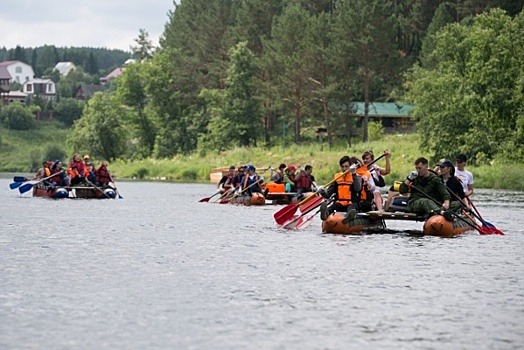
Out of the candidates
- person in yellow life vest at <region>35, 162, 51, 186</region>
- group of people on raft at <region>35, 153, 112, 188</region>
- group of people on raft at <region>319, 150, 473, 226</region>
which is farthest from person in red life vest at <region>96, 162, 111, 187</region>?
group of people on raft at <region>319, 150, 473, 226</region>

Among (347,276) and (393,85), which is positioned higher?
(393,85)

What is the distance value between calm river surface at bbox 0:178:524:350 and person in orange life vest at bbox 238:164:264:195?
35.5 ft

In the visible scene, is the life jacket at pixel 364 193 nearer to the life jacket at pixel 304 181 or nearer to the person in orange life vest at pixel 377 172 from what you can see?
the person in orange life vest at pixel 377 172

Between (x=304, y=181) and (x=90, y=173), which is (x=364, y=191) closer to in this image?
(x=304, y=181)

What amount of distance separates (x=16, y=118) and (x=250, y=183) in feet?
344

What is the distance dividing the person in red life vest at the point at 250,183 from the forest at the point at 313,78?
820 inches

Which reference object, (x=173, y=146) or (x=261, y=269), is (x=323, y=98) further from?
(x=261, y=269)

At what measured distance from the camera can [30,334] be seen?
12.4 m

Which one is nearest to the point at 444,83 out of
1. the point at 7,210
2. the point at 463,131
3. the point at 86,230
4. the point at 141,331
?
the point at 463,131

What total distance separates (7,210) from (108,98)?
68.3 meters

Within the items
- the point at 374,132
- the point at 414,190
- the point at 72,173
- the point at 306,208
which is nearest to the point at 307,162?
the point at 374,132

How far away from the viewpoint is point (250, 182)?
1518 inches

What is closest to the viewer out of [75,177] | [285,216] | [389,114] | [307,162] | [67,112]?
[285,216]

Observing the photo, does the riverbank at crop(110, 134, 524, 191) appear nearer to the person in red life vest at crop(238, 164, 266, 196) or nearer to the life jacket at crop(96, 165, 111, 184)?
the life jacket at crop(96, 165, 111, 184)
